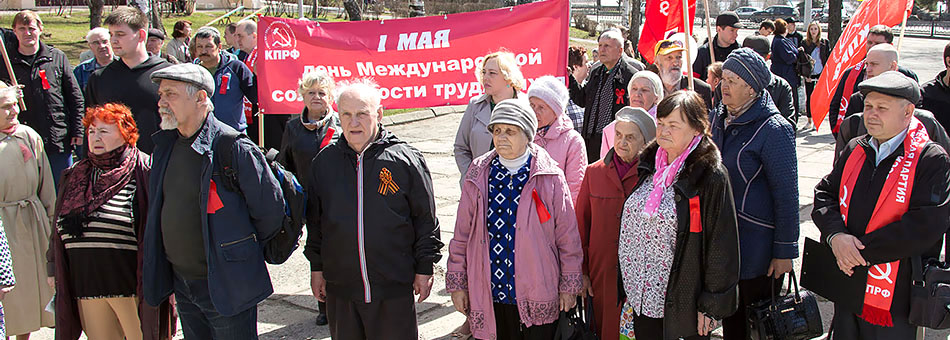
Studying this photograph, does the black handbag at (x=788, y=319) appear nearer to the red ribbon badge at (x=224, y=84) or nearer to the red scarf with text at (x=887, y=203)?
the red scarf with text at (x=887, y=203)

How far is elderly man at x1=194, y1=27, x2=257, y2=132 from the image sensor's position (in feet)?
21.9

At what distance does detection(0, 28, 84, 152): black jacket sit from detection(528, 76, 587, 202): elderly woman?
4.21 m

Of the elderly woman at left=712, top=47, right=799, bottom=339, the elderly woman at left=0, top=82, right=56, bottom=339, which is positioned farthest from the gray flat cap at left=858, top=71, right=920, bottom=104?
the elderly woman at left=0, top=82, right=56, bottom=339

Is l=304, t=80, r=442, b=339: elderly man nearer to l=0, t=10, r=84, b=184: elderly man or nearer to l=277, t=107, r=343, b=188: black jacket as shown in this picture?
l=277, t=107, r=343, b=188: black jacket

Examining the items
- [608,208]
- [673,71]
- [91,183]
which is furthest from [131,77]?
[673,71]

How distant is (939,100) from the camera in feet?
18.8

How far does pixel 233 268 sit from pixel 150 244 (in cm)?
46

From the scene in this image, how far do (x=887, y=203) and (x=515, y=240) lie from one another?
177 cm

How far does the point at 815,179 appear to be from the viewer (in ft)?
30.7

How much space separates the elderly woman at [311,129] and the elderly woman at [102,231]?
109cm

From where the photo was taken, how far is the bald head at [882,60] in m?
5.95

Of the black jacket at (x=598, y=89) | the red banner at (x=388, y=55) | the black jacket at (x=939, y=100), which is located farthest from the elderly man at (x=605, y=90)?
the black jacket at (x=939, y=100)

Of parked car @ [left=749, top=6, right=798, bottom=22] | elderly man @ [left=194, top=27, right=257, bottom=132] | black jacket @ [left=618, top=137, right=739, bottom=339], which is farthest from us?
parked car @ [left=749, top=6, right=798, bottom=22]

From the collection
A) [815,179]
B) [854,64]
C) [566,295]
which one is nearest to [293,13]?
[815,179]
